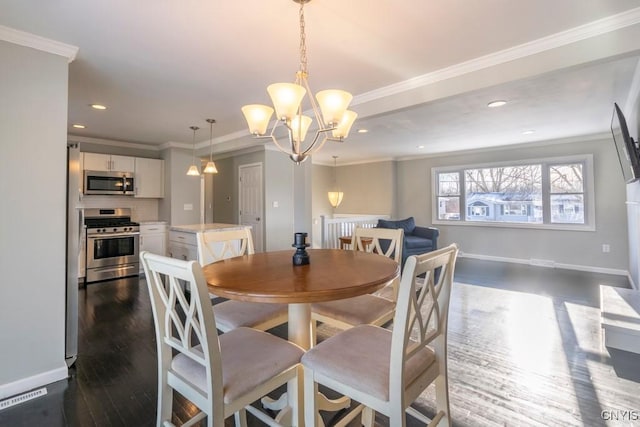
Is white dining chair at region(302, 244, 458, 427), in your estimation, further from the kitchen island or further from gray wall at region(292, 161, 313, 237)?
gray wall at region(292, 161, 313, 237)

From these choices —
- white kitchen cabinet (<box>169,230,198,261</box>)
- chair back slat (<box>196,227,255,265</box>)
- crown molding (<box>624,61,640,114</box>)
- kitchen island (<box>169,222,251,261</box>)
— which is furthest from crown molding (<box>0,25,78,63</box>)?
crown molding (<box>624,61,640,114</box>)

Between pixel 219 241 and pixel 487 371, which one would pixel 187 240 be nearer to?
pixel 219 241

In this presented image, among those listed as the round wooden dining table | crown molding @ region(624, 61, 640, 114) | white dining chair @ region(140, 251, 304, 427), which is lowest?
white dining chair @ region(140, 251, 304, 427)

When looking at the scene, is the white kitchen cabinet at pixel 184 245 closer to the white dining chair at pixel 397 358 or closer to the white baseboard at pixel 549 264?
the white dining chair at pixel 397 358

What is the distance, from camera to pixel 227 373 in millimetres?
1202

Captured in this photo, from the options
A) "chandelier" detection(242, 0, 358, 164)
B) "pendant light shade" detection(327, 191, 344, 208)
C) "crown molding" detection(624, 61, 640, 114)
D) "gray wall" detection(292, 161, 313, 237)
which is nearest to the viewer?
"chandelier" detection(242, 0, 358, 164)

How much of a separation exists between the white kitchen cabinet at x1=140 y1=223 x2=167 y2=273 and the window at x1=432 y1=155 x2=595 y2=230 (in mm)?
5722

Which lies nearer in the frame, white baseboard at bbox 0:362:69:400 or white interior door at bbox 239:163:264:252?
white baseboard at bbox 0:362:69:400

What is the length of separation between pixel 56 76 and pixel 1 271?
137 cm

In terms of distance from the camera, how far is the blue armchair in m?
5.17

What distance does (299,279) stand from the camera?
145cm

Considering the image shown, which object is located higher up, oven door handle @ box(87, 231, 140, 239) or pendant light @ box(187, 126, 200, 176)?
pendant light @ box(187, 126, 200, 176)

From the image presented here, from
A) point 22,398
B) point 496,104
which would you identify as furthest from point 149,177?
point 496,104

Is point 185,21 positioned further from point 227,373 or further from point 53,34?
point 227,373
